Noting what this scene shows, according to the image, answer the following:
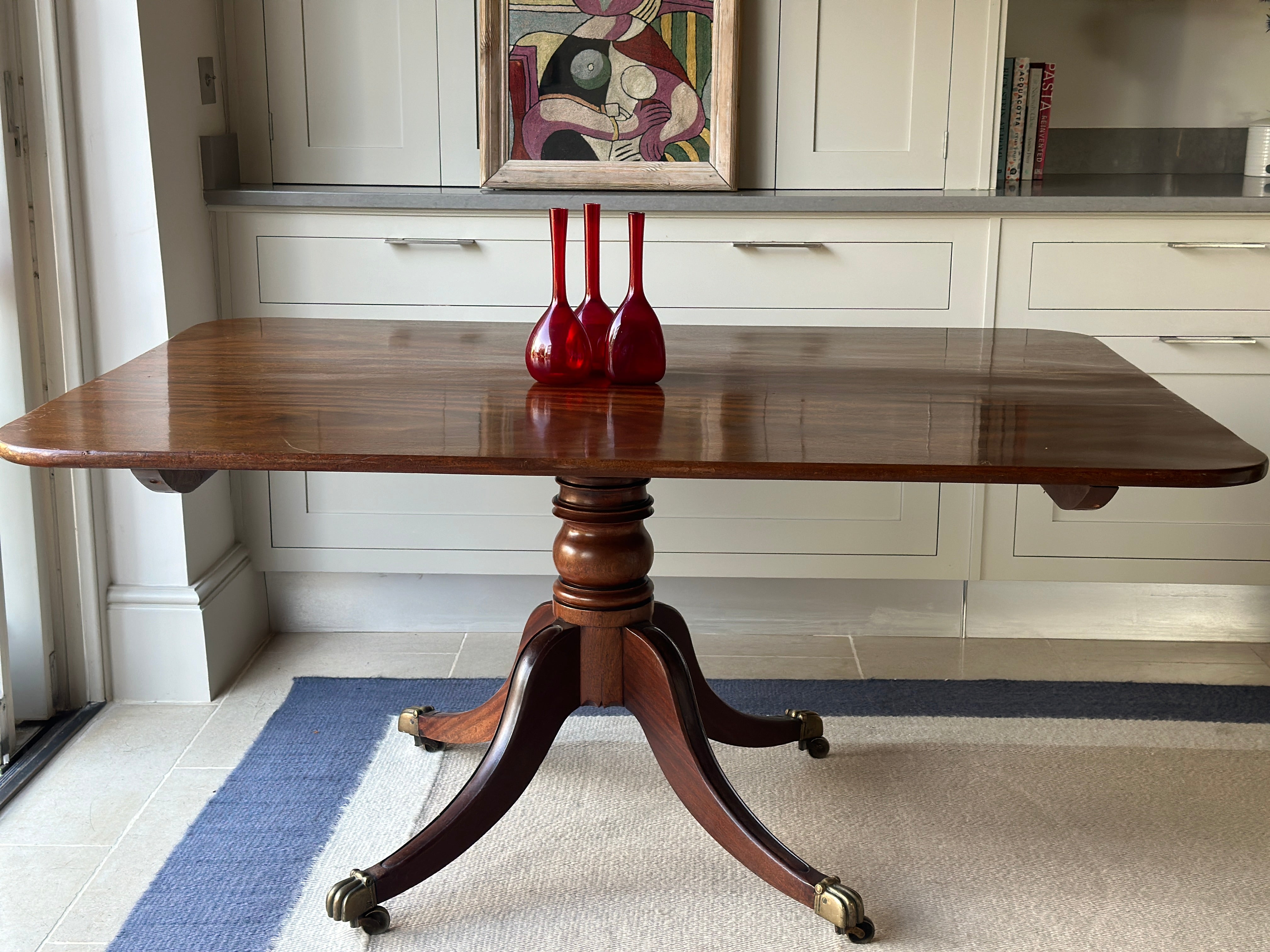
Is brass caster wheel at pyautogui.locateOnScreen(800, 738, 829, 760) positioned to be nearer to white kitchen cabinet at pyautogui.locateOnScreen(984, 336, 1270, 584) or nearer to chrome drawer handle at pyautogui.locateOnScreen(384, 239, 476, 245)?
white kitchen cabinet at pyautogui.locateOnScreen(984, 336, 1270, 584)

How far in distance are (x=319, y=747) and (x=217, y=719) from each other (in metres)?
0.26

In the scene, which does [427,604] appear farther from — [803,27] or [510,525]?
[803,27]

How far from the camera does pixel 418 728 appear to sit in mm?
2191

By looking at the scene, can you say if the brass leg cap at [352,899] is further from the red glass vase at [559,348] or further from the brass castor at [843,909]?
the red glass vase at [559,348]

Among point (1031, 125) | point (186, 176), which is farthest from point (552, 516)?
point (1031, 125)

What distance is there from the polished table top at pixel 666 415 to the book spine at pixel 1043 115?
1132 millimetres

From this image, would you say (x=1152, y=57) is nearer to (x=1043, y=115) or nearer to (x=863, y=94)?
(x=1043, y=115)

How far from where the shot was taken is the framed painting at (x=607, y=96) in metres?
2.58

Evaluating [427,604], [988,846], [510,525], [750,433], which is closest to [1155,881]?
[988,846]

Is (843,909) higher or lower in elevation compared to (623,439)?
lower

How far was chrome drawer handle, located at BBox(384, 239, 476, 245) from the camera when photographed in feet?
8.29

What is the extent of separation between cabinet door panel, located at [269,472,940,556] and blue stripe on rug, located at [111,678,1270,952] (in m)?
0.31

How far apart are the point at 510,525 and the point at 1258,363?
1.61 meters

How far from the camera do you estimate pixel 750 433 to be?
133cm
